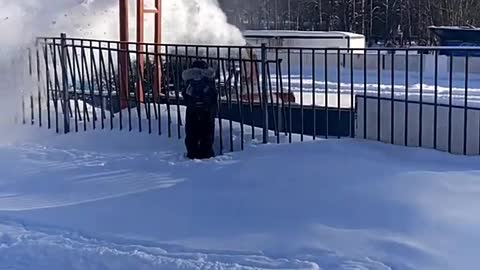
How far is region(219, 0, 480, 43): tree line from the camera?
4103 cm

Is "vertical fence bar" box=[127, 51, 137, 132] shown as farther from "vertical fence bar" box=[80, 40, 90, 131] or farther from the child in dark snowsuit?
the child in dark snowsuit

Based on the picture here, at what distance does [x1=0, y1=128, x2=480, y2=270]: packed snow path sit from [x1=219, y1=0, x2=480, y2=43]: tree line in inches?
1214

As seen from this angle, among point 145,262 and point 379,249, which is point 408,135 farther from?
point 145,262

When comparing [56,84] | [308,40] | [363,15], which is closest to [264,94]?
[56,84]

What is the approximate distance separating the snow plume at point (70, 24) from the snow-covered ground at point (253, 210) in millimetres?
3284

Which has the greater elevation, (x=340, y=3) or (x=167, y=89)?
(x=340, y=3)

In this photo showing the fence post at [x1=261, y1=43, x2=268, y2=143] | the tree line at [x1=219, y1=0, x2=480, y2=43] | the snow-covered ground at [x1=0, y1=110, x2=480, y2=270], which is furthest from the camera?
the tree line at [x1=219, y1=0, x2=480, y2=43]

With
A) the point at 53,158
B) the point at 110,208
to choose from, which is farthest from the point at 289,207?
the point at 53,158

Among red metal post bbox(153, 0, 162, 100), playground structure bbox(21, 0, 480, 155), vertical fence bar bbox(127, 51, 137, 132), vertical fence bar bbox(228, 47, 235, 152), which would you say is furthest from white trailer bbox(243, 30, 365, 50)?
vertical fence bar bbox(228, 47, 235, 152)

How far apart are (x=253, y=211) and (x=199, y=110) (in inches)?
103

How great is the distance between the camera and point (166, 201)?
7.32 meters

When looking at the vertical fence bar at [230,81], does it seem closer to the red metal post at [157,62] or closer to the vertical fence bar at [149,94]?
the red metal post at [157,62]

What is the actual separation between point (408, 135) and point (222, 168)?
2059 mm

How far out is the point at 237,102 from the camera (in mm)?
10664
